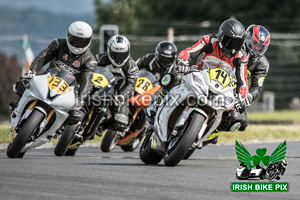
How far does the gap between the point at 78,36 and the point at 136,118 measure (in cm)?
307

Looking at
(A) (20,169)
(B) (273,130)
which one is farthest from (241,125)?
(B) (273,130)

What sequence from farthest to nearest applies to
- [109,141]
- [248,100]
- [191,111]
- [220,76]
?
[109,141] → [248,100] → [220,76] → [191,111]

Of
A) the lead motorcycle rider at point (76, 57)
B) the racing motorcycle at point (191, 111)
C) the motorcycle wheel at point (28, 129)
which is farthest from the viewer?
the lead motorcycle rider at point (76, 57)

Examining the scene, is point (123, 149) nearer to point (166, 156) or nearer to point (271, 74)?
point (166, 156)

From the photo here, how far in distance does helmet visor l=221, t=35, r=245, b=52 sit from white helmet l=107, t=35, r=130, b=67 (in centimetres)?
364

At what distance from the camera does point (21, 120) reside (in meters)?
10.2

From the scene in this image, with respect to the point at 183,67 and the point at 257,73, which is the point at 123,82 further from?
the point at 183,67

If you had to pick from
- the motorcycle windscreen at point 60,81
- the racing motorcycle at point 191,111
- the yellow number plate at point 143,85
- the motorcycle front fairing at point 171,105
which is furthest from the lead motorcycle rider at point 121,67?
the racing motorcycle at point 191,111

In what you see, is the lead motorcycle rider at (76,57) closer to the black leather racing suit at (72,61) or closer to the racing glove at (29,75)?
the black leather racing suit at (72,61)

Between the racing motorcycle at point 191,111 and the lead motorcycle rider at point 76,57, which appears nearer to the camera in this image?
the racing motorcycle at point 191,111

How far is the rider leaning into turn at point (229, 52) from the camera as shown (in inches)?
390

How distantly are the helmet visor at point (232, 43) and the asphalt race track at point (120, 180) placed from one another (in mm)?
1501

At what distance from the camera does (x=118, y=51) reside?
13398mm

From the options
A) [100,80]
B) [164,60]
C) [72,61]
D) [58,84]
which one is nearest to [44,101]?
[58,84]
